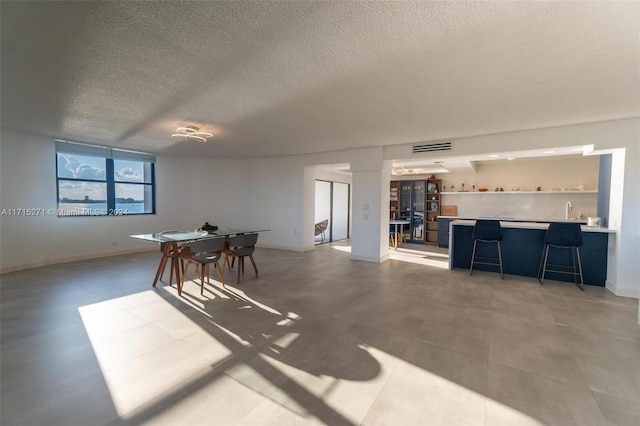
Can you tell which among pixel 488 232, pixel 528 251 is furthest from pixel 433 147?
pixel 528 251

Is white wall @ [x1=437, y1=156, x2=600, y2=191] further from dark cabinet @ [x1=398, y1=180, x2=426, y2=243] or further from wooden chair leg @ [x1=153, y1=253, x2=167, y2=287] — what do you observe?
wooden chair leg @ [x1=153, y1=253, x2=167, y2=287]

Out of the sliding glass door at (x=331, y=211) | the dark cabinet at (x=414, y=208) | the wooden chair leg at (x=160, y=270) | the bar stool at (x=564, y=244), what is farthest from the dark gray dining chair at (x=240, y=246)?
the dark cabinet at (x=414, y=208)

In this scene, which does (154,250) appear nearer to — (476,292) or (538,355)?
(476,292)

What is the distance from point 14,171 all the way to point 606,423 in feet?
27.4

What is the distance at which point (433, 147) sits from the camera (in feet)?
17.3

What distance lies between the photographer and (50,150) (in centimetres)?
543

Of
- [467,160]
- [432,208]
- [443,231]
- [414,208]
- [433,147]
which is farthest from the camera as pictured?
[414,208]

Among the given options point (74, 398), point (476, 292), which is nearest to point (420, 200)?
point (476, 292)

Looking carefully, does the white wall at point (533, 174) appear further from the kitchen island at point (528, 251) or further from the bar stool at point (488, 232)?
the bar stool at point (488, 232)

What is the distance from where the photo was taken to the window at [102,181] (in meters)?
5.75

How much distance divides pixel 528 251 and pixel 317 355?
4544mm

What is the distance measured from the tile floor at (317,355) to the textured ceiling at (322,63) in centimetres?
253

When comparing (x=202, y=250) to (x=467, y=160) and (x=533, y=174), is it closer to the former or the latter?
(x=467, y=160)

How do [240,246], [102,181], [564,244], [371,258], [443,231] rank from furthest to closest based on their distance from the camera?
[443,231] < [102,181] < [371,258] < [240,246] < [564,244]
